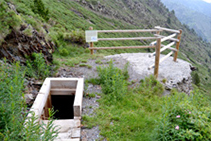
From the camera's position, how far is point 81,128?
4262mm

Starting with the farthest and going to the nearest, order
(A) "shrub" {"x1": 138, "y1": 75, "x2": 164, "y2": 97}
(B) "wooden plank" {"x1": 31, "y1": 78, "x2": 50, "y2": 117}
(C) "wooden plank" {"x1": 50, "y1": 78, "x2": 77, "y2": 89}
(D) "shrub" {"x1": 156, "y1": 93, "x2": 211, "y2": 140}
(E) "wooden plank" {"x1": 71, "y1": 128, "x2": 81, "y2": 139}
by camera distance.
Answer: (A) "shrub" {"x1": 138, "y1": 75, "x2": 164, "y2": 97} < (C) "wooden plank" {"x1": 50, "y1": 78, "x2": 77, "y2": 89} < (B) "wooden plank" {"x1": 31, "y1": 78, "x2": 50, "y2": 117} < (E) "wooden plank" {"x1": 71, "y1": 128, "x2": 81, "y2": 139} < (D) "shrub" {"x1": 156, "y1": 93, "x2": 211, "y2": 140}

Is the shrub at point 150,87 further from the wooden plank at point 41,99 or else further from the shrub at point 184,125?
the wooden plank at point 41,99

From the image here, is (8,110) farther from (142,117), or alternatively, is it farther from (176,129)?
(142,117)

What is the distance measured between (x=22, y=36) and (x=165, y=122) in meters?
5.31

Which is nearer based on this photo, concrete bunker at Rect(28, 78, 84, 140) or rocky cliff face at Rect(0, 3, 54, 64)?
concrete bunker at Rect(28, 78, 84, 140)

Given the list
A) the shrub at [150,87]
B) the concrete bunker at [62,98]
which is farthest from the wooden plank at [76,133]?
the shrub at [150,87]

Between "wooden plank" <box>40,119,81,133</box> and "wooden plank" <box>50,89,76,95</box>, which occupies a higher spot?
"wooden plank" <box>50,89,76,95</box>

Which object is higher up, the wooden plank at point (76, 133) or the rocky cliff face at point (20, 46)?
the rocky cliff face at point (20, 46)

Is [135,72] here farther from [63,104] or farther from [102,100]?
[63,104]

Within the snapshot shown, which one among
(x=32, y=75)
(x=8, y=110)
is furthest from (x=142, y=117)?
(x=32, y=75)

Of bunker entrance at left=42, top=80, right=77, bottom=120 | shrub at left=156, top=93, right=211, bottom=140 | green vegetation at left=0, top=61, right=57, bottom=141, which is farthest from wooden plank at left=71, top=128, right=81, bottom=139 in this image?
bunker entrance at left=42, top=80, right=77, bottom=120

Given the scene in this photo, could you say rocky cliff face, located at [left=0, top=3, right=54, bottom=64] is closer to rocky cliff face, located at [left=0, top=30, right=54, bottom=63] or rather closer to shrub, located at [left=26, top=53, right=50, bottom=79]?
rocky cliff face, located at [left=0, top=30, right=54, bottom=63]

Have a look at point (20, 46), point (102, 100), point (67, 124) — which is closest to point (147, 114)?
point (102, 100)

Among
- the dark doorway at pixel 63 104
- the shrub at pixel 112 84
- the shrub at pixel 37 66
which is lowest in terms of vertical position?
the dark doorway at pixel 63 104
